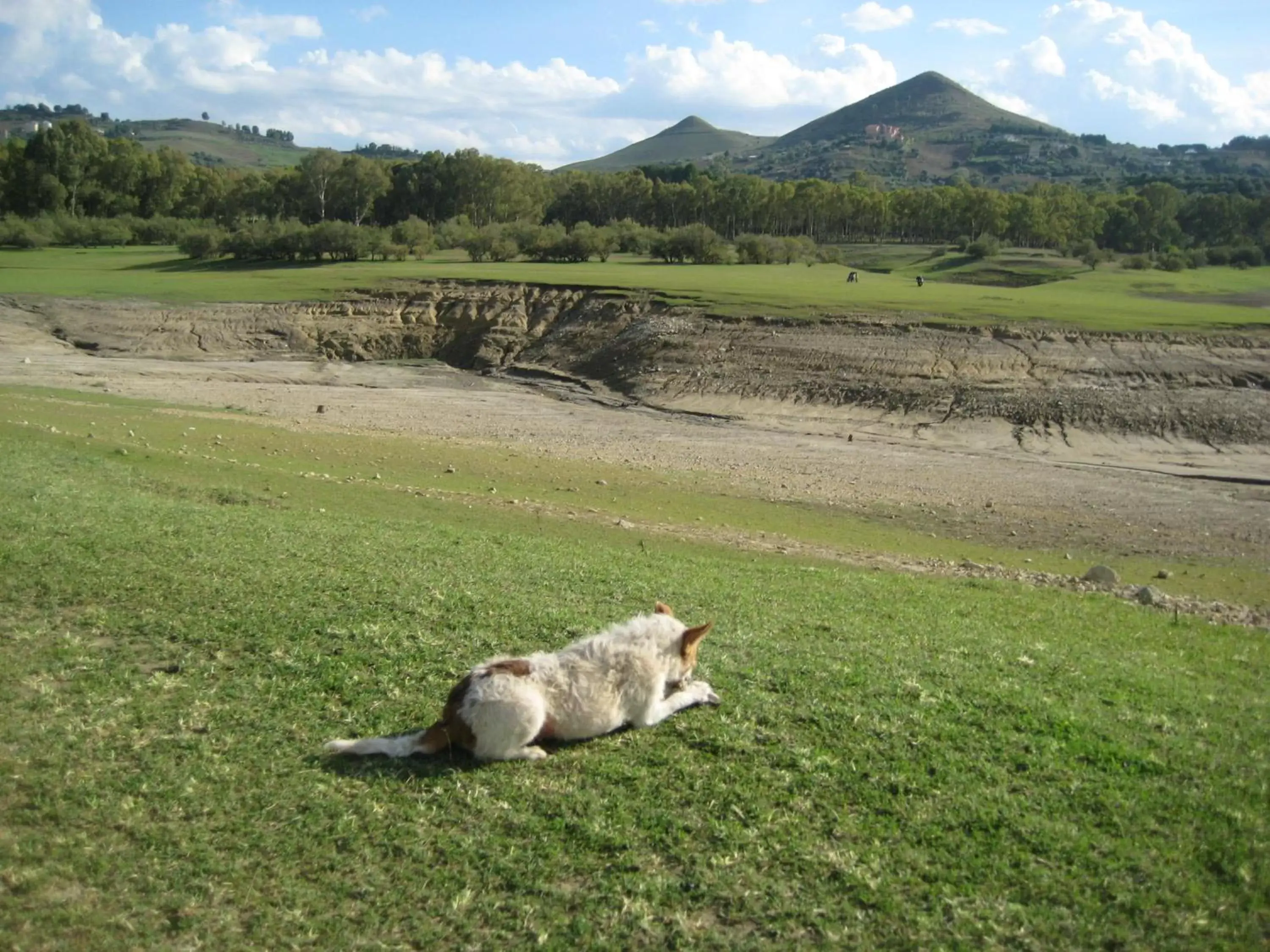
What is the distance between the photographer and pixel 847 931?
5.12 metres

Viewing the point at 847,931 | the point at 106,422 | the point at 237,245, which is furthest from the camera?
the point at 237,245

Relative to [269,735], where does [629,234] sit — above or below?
above

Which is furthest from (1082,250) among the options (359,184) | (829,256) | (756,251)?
(359,184)

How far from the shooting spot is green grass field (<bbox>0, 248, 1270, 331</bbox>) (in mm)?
46094

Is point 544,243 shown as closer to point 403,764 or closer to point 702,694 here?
point 702,694

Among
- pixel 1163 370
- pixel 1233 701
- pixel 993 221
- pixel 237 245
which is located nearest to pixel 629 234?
pixel 237 245

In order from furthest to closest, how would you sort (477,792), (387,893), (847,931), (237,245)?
(237,245)
(477,792)
(387,893)
(847,931)

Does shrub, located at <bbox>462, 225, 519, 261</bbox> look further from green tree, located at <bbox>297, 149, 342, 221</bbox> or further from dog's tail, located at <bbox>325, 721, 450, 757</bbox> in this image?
dog's tail, located at <bbox>325, 721, 450, 757</bbox>

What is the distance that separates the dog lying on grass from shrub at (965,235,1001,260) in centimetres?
8982

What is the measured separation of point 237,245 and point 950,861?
79.2 m

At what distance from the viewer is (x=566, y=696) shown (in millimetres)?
7020

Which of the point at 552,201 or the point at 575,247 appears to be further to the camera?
the point at 552,201

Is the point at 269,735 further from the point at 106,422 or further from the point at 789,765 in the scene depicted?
the point at 106,422

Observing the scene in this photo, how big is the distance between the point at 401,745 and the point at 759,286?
5149 cm
